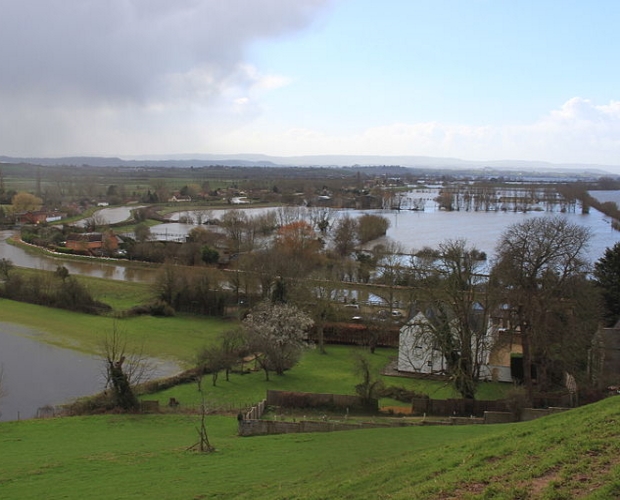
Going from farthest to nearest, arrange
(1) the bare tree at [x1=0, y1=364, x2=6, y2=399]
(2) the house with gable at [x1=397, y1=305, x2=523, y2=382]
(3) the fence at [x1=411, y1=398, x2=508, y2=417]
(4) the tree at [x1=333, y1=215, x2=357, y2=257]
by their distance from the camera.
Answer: (4) the tree at [x1=333, y1=215, x2=357, y2=257]
(2) the house with gable at [x1=397, y1=305, x2=523, y2=382]
(1) the bare tree at [x1=0, y1=364, x2=6, y2=399]
(3) the fence at [x1=411, y1=398, x2=508, y2=417]

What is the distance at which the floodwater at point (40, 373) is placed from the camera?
20.3m

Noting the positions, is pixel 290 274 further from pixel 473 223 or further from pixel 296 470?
pixel 473 223

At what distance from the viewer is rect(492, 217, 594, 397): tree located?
19438 millimetres

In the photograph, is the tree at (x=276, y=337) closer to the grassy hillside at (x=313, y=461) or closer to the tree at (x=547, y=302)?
the grassy hillside at (x=313, y=461)

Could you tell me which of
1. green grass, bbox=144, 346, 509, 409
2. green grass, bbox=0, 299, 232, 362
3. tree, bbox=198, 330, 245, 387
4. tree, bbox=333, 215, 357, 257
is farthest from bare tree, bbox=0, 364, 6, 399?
tree, bbox=333, 215, 357, 257

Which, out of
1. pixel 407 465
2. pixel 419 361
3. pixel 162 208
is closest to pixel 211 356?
pixel 419 361

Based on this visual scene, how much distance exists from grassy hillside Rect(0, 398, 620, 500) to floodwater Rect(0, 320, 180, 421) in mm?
4241

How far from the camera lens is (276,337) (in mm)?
23875

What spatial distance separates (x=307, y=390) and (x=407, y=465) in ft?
38.3

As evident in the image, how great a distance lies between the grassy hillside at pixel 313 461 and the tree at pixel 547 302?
21.1 ft

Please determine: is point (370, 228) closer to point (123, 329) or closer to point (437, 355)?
point (123, 329)

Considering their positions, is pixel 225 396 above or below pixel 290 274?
below

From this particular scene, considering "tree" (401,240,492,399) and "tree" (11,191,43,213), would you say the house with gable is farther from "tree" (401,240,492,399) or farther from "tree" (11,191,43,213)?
"tree" (11,191,43,213)

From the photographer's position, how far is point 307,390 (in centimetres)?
2130
